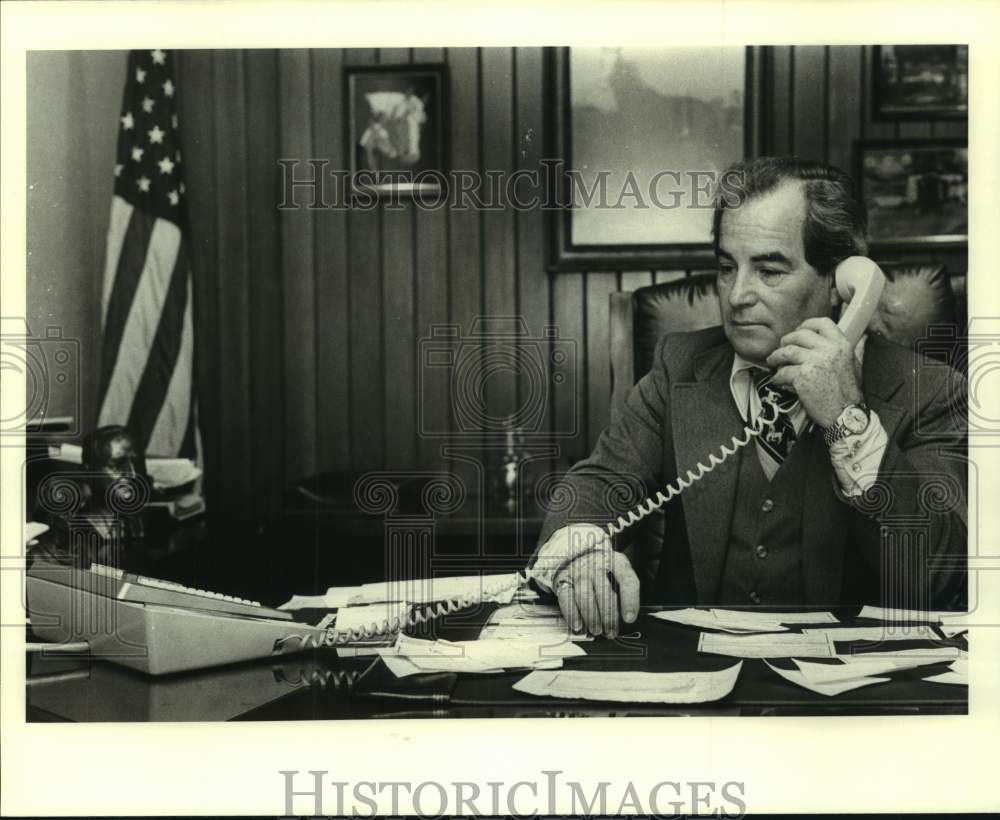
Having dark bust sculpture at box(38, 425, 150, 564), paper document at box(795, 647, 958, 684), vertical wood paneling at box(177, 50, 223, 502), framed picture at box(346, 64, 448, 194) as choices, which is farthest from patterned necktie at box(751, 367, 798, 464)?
vertical wood paneling at box(177, 50, 223, 502)

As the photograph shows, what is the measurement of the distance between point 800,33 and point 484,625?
1.61 metres

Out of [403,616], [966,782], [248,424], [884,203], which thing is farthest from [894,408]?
[248,424]

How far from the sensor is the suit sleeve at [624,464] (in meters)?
2.41

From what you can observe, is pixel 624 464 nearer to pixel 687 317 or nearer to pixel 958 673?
pixel 687 317

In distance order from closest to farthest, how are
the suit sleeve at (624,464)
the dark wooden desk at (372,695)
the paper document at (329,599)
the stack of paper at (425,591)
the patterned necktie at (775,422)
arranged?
1. the dark wooden desk at (372,695)
2. the paper document at (329,599)
3. the stack of paper at (425,591)
4. the patterned necktie at (775,422)
5. the suit sleeve at (624,464)

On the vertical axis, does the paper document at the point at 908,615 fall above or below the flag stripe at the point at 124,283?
below

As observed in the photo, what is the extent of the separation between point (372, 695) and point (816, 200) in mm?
1558

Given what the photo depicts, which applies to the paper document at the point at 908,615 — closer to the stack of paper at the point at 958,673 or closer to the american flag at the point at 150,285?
the stack of paper at the point at 958,673

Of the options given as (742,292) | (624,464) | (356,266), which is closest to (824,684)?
(624,464)

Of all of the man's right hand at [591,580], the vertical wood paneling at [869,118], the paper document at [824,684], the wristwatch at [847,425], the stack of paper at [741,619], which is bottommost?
the paper document at [824,684]

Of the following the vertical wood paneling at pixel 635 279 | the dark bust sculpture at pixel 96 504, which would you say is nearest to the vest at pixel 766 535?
the vertical wood paneling at pixel 635 279

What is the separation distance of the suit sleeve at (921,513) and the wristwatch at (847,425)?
0.09m

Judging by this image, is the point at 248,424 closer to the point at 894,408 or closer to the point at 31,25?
the point at 31,25

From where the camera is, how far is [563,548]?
229cm
